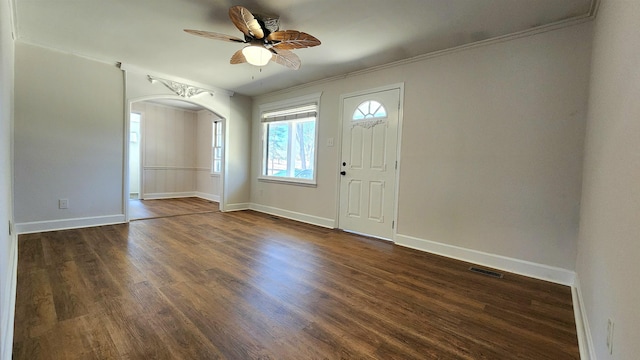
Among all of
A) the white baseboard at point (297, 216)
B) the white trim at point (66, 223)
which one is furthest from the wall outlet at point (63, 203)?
the white baseboard at point (297, 216)

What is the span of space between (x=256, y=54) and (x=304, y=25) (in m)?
0.57

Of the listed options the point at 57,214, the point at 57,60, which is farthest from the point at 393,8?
the point at 57,214

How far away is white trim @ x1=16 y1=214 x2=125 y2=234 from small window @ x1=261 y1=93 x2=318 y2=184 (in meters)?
2.57

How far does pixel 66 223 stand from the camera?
3.66 meters

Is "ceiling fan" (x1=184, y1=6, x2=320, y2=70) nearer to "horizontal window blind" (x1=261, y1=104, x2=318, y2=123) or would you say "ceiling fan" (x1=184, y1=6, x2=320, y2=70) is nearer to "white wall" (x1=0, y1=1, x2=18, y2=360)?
"white wall" (x1=0, y1=1, x2=18, y2=360)

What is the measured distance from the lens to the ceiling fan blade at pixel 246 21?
220 centimetres

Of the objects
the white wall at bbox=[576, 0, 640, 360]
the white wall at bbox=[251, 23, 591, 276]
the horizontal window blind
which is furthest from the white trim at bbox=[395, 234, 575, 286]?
the horizontal window blind

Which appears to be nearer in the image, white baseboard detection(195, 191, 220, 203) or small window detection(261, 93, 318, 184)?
small window detection(261, 93, 318, 184)

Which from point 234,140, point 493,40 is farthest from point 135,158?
point 493,40

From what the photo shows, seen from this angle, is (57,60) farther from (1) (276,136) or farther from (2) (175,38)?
(1) (276,136)

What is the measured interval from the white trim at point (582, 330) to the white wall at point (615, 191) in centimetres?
5

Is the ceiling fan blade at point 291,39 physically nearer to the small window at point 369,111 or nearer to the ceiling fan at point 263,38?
the ceiling fan at point 263,38

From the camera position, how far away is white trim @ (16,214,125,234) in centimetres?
340

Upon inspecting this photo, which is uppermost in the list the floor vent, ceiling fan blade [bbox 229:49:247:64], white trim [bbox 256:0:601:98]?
white trim [bbox 256:0:601:98]
